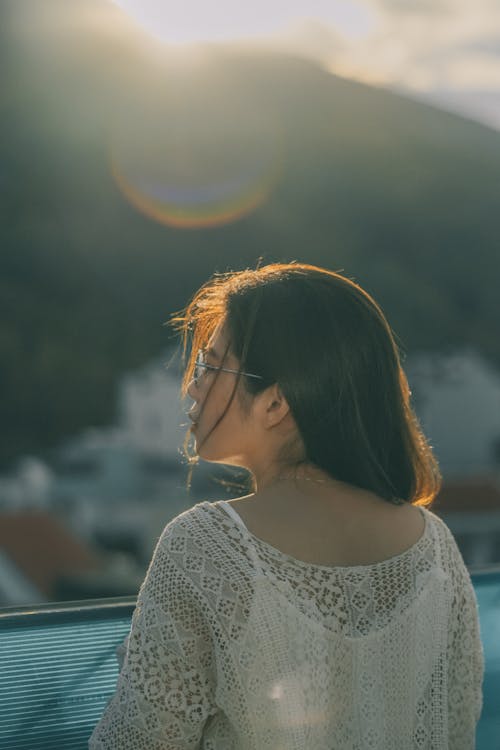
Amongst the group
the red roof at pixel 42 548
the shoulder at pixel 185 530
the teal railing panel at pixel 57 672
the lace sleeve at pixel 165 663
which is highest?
the shoulder at pixel 185 530

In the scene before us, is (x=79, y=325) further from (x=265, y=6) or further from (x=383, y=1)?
(x=383, y=1)

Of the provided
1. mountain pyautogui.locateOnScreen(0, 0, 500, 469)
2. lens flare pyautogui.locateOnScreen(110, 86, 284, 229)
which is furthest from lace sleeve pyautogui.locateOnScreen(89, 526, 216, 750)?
lens flare pyautogui.locateOnScreen(110, 86, 284, 229)

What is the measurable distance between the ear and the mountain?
109 ft

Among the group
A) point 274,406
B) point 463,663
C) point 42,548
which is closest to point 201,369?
point 274,406

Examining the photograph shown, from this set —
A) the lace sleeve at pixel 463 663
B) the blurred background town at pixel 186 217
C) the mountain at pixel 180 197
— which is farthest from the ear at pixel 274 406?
the mountain at pixel 180 197

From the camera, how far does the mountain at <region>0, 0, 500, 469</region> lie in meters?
35.4

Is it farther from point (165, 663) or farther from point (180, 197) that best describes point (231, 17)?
point (165, 663)

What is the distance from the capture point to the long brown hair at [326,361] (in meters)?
0.83

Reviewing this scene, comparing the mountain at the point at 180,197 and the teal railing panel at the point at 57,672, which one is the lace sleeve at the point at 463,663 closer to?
the teal railing panel at the point at 57,672

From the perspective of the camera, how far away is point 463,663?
3.24ft

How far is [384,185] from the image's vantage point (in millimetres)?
38969

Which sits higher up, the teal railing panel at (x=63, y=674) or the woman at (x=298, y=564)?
the woman at (x=298, y=564)

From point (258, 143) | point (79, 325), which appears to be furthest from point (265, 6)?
point (79, 325)

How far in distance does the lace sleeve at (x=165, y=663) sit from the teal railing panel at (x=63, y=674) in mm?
392
